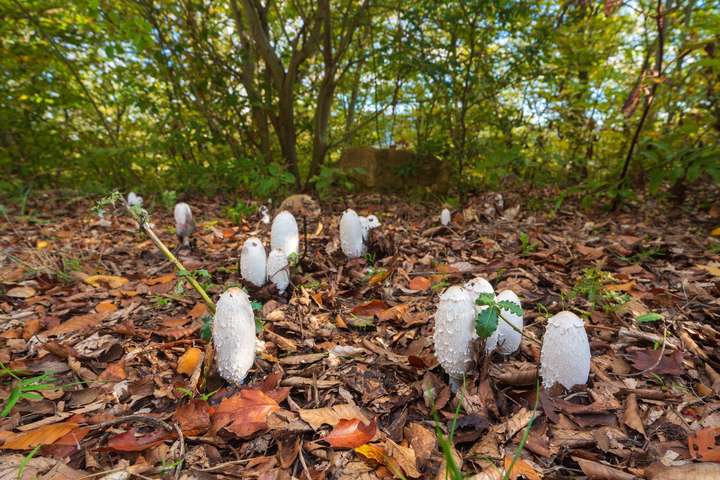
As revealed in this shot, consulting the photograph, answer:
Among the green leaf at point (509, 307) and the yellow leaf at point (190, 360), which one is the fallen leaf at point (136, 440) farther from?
the green leaf at point (509, 307)

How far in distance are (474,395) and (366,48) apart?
7314 mm

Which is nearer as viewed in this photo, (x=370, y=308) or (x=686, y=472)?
(x=686, y=472)

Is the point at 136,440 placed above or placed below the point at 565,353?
below

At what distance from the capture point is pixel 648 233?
13.2 ft

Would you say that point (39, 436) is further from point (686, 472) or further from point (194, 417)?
point (686, 472)

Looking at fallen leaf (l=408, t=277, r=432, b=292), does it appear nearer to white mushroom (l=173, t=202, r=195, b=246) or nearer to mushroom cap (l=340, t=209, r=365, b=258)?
mushroom cap (l=340, t=209, r=365, b=258)

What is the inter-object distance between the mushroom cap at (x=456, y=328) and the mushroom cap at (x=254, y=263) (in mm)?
1464

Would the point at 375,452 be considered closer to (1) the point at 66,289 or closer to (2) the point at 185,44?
(1) the point at 66,289

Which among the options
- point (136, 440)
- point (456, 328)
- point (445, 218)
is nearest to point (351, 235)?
point (445, 218)

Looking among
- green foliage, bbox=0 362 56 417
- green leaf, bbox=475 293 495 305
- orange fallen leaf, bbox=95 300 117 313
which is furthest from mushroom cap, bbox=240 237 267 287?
green leaf, bbox=475 293 495 305

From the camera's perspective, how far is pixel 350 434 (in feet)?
5.11

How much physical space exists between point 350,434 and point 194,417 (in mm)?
682

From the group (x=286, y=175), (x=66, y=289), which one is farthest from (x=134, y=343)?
(x=286, y=175)

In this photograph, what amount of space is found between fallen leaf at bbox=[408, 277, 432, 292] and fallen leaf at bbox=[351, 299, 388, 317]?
392 mm
